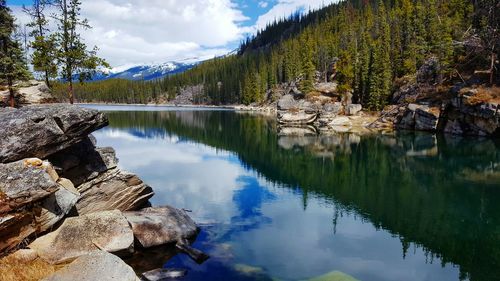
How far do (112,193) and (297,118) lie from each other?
292 feet

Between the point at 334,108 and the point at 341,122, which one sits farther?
the point at 334,108

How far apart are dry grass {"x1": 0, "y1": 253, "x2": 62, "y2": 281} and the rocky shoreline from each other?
29.1 inches

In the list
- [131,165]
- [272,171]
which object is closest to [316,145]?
[272,171]

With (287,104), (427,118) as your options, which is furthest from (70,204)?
(287,104)

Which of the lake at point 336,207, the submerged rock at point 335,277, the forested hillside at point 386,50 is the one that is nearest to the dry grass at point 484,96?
the forested hillside at point 386,50

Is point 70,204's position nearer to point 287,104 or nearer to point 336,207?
point 336,207

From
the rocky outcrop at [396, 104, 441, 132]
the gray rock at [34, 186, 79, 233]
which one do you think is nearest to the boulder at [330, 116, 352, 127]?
the rocky outcrop at [396, 104, 441, 132]

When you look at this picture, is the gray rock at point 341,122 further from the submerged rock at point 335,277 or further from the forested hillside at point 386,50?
the submerged rock at point 335,277

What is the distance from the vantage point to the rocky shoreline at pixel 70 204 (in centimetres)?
1606

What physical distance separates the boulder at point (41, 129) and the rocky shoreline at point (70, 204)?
42mm

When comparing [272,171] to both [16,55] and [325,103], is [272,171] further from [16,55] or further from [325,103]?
[325,103]

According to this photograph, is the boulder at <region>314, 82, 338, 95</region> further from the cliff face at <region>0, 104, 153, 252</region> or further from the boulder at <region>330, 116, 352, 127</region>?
the cliff face at <region>0, 104, 153, 252</region>

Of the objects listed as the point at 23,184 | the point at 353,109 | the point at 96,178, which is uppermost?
the point at 353,109

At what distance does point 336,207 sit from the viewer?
Answer: 107 ft
